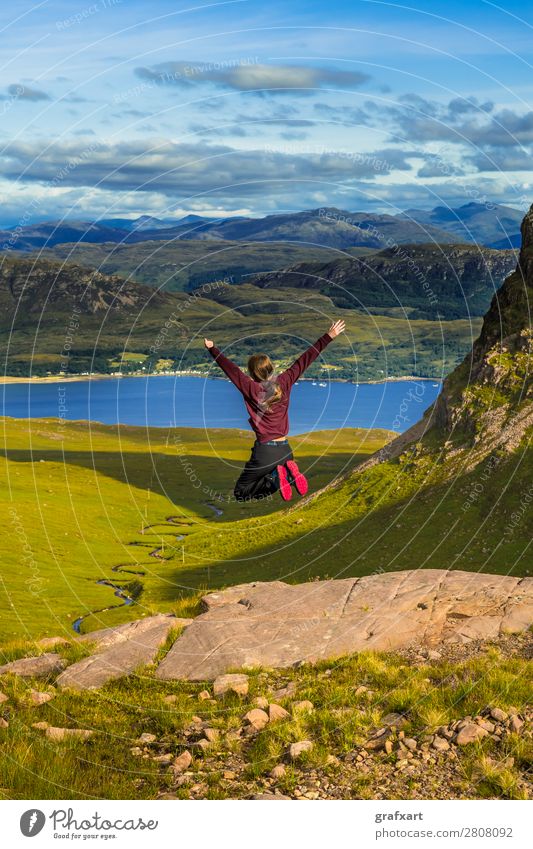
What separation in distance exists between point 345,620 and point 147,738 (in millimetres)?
8987

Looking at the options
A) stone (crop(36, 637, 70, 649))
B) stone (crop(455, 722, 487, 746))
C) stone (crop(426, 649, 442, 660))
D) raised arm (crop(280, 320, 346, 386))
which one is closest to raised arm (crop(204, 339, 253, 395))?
raised arm (crop(280, 320, 346, 386))

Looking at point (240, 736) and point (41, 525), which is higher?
point (240, 736)

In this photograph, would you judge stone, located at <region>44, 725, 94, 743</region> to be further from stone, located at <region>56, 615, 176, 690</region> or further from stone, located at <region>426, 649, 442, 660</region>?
stone, located at <region>426, 649, 442, 660</region>

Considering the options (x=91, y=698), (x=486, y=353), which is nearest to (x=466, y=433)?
(x=486, y=353)

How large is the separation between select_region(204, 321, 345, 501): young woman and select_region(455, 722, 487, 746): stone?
6.54m

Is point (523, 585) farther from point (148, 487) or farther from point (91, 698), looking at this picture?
point (148, 487)

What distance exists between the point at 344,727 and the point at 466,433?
68794 mm

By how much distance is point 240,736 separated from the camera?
20.0m

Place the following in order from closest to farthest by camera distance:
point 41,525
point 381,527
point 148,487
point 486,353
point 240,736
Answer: point 240,736 → point 381,527 → point 486,353 → point 41,525 → point 148,487

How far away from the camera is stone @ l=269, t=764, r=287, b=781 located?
17891 mm

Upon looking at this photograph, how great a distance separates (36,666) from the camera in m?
26.5

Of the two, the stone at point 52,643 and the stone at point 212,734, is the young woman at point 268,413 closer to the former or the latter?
the stone at point 212,734

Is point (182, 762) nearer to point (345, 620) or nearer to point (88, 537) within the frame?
point (345, 620)

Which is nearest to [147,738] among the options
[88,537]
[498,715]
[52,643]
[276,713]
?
[276,713]
